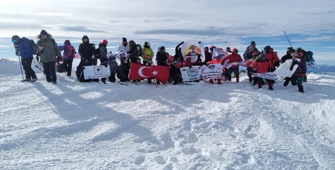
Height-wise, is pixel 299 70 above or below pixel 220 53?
below

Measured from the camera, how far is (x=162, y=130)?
6031 mm

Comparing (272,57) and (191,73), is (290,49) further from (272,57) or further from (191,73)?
(191,73)

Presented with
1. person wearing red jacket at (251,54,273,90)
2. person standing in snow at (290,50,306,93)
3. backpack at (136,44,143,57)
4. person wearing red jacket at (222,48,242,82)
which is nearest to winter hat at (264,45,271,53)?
person wearing red jacket at (222,48,242,82)

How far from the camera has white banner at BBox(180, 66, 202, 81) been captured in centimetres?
1249

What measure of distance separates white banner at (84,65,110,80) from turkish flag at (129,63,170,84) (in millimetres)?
1052

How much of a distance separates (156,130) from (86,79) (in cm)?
646

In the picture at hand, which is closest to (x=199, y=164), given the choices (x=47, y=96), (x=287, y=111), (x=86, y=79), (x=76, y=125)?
(x=76, y=125)

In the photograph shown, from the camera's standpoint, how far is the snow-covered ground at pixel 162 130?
15.4 feet

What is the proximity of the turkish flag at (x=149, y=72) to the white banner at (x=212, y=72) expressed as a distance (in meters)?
1.72

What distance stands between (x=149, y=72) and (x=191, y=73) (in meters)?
1.99

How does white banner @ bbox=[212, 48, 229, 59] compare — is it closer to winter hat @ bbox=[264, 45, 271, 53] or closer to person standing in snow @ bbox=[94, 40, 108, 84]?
winter hat @ bbox=[264, 45, 271, 53]

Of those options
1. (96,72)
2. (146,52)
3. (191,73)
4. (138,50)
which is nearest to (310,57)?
(191,73)

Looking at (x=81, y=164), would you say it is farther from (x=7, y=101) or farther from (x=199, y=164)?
(x=7, y=101)

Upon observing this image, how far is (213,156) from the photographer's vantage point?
4852 millimetres
